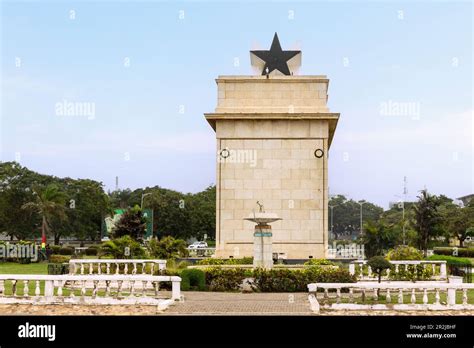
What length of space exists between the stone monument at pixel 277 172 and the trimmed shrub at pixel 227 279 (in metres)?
6.41

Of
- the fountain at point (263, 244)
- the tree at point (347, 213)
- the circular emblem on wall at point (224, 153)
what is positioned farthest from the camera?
the tree at point (347, 213)

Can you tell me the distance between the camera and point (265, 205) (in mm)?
30766

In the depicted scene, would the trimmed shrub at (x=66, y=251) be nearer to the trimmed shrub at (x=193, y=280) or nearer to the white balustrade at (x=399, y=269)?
the white balustrade at (x=399, y=269)

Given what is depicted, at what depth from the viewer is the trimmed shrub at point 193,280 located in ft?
78.0

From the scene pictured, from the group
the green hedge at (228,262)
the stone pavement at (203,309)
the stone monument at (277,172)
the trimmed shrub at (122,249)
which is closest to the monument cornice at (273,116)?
the stone monument at (277,172)

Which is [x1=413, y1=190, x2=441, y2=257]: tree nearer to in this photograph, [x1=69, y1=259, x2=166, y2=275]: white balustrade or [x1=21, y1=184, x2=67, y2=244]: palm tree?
[x1=21, y1=184, x2=67, y2=244]: palm tree

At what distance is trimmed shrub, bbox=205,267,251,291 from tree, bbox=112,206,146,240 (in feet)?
72.1

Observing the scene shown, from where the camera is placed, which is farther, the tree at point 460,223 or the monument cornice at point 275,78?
the tree at point 460,223

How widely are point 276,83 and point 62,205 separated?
113ft

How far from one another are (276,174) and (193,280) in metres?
8.72

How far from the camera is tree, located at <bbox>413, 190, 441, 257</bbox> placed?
5716cm

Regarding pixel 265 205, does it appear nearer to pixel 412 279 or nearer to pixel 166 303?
pixel 412 279
